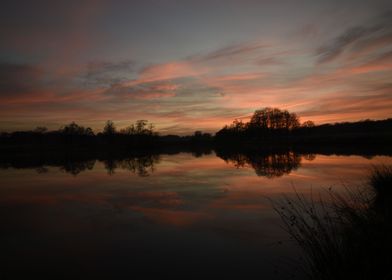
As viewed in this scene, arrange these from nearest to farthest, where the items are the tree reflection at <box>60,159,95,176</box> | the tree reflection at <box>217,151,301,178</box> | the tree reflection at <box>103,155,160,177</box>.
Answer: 1. the tree reflection at <box>217,151,301,178</box>
2. the tree reflection at <box>103,155,160,177</box>
3. the tree reflection at <box>60,159,95,176</box>

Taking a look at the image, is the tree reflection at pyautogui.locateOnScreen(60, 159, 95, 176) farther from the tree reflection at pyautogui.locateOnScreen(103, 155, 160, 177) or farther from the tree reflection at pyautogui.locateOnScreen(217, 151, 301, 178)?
the tree reflection at pyautogui.locateOnScreen(217, 151, 301, 178)

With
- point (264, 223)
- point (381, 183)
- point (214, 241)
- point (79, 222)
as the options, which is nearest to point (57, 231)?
point (79, 222)

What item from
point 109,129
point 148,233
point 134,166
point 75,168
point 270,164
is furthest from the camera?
point 109,129

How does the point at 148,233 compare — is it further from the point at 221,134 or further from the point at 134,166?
the point at 221,134

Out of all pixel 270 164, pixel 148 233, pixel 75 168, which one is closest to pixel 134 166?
pixel 75 168

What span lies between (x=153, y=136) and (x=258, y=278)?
339 ft

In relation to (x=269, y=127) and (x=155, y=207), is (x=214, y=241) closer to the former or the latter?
(x=155, y=207)

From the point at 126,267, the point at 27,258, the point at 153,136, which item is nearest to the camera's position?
the point at 126,267

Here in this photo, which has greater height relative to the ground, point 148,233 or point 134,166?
point 134,166

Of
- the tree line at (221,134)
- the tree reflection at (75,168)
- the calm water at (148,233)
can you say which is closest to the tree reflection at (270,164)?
the calm water at (148,233)

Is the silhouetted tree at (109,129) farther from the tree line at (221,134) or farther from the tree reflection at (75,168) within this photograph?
the tree reflection at (75,168)

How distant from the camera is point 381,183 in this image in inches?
433

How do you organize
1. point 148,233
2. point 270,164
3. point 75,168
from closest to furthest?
point 148,233
point 270,164
point 75,168

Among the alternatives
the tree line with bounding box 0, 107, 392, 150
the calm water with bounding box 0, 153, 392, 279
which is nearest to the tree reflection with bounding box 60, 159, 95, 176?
the calm water with bounding box 0, 153, 392, 279
